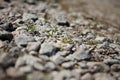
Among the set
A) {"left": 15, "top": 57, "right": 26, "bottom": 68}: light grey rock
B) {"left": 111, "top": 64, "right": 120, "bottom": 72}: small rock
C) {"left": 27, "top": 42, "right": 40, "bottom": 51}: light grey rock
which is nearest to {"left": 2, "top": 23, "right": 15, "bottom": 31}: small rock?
{"left": 27, "top": 42, "right": 40, "bottom": 51}: light grey rock

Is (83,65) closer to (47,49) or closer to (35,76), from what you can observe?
(47,49)

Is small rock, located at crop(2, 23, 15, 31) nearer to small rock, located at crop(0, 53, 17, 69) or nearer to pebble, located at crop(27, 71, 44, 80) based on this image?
small rock, located at crop(0, 53, 17, 69)

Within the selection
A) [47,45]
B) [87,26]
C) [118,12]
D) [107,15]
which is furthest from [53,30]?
[118,12]

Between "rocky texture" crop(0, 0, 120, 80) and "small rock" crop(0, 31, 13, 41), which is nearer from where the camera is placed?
"rocky texture" crop(0, 0, 120, 80)

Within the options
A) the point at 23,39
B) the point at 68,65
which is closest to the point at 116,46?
the point at 68,65

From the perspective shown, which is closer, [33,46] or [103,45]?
[33,46]

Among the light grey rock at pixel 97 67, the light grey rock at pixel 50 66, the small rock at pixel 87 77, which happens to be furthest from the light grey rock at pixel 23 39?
the small rock at pixel 87 77
